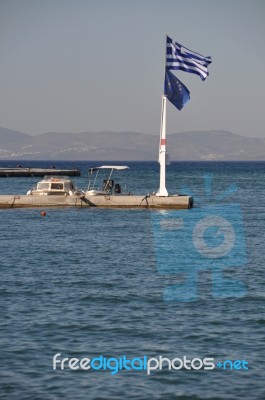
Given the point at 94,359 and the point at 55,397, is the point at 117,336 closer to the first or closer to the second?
the point at 94,359

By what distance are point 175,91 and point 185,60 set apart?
3.17 m

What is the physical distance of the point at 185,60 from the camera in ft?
198

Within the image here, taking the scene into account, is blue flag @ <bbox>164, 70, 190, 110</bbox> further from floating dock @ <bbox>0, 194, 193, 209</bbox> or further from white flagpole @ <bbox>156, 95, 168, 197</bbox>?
floating dock @ <bbox>0, 194, 193, 209</bbox>

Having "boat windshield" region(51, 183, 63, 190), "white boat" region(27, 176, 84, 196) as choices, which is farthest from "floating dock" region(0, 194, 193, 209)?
"boat windshield" region(51, 183, 63, 190)

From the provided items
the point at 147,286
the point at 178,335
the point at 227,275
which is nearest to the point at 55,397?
the point at 178,335

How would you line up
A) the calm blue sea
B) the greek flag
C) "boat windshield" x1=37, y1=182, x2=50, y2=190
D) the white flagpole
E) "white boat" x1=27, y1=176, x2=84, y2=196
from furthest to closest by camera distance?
"boat windshield" x1=37, y1=182, x2=50, y2=190, "white boat" x1=27, y1=176, x2=84, y2=196, the white flagpole, the greek flag, the calm blue sea

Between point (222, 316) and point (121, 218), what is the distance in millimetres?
34921

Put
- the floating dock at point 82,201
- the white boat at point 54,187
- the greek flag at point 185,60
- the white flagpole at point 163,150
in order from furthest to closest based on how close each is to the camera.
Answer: the white boat at point 54,187
the floating dock at point 82,201
the white flagpole at point 163,150
the greek flag at point 185,60

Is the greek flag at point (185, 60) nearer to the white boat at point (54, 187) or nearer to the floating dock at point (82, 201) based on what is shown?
the floating dock at point (82, 201)

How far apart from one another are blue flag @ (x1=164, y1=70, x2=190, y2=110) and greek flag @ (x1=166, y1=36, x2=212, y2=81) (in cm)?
98

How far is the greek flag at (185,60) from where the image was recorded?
58.5 meters

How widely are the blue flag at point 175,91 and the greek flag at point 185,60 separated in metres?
0.98

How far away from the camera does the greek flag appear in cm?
5850

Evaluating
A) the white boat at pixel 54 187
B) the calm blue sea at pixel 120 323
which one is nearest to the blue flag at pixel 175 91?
the white boat at pixel 54 187
